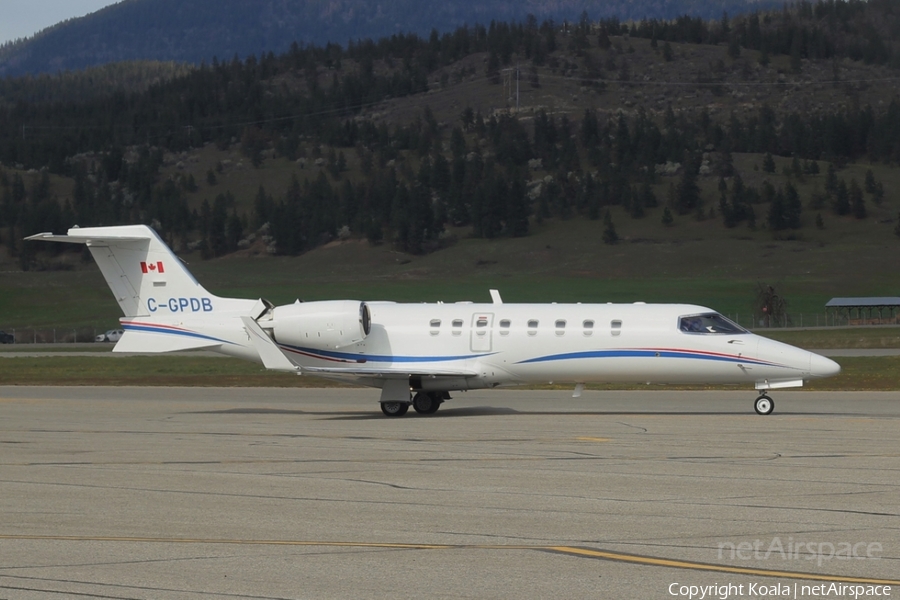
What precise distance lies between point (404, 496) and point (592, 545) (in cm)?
372

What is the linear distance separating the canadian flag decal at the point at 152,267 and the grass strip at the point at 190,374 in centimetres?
1078

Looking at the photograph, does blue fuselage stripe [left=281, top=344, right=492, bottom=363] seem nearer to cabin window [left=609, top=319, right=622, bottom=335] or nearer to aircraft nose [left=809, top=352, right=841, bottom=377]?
cabin window [left=609, top=319, right=622, bottom=335]

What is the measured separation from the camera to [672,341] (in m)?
27.2

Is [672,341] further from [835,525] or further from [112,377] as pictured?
[112,377]

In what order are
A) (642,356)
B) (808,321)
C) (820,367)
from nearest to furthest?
(820,367)
(642,356)
(808,321)

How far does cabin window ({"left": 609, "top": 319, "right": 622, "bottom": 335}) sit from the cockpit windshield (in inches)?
55.8

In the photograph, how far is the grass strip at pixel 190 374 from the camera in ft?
126

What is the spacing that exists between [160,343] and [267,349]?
411 centimetres

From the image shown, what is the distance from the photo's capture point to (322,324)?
28.7 meters

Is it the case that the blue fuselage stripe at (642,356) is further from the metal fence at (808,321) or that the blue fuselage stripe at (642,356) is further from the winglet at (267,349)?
the metal fence at (808,321)

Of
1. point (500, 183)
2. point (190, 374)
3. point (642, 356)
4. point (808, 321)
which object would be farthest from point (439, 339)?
point (500, 183)

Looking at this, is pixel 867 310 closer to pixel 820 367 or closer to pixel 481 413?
pixel 820 367

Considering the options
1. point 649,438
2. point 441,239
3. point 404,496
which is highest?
point 404,496

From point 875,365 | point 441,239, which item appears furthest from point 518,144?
point 875,365
